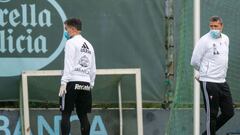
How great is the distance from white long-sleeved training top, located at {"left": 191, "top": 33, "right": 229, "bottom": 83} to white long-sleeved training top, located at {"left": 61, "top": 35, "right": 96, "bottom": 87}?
131cm

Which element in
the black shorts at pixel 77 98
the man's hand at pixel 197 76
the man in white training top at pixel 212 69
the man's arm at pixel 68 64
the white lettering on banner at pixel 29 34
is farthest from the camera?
the white lettering on banner at pixel 29 34

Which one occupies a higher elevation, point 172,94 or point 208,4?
point 208,4

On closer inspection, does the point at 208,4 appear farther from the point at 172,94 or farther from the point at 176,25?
the point at 172,94

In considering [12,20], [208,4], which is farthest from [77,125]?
[208,4]

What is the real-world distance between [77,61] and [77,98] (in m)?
0.48

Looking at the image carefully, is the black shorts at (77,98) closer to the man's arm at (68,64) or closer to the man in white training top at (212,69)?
the man's arm at (68,64)

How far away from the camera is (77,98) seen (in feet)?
30.0

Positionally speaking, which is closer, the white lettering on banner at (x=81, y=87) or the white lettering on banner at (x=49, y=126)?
the white lettering on banner at (x=81, y=87)

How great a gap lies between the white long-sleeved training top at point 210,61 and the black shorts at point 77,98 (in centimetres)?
140

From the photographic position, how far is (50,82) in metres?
9.87

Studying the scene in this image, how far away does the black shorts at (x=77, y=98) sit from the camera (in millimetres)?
9000

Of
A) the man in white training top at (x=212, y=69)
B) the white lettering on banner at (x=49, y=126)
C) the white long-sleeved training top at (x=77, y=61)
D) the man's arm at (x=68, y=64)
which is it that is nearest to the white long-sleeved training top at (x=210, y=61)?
the man in white training top at (x=212, y=69)

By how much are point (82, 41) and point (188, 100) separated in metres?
1.56

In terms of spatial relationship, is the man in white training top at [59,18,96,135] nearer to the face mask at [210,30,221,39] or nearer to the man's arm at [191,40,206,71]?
the man's arm at [191,40,206,71]
